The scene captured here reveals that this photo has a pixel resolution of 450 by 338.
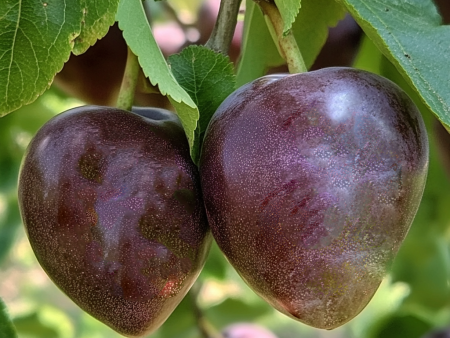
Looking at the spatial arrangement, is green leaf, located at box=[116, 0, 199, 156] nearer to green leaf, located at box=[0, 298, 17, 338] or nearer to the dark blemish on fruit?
the dark blemish on fruit

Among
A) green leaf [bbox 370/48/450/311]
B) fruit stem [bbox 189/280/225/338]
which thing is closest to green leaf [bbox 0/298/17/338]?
fruit stem [bbox 189/280/225/338]

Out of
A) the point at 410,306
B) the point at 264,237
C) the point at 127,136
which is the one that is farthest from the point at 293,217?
the point at 410,306

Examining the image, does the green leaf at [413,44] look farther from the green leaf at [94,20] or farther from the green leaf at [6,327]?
the green leaf at [6,327]

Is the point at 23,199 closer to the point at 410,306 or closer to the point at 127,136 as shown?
the point at 127,136

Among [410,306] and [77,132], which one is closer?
[77,132]

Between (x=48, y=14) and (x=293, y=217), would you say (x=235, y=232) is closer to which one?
(x=293, y=217)

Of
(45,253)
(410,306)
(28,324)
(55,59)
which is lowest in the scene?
(28,324)

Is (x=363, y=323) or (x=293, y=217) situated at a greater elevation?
(x=293, y=217)
